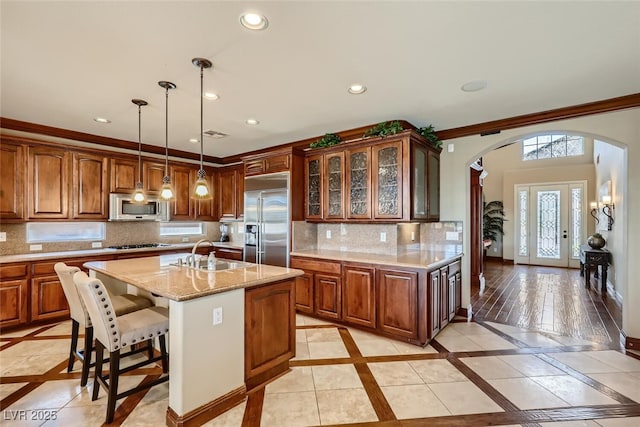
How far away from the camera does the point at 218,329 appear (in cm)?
218

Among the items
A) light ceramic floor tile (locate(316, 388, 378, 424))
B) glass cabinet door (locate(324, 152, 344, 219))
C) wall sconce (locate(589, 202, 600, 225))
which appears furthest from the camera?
wall sconce (locate(589, 202, 600, 225))

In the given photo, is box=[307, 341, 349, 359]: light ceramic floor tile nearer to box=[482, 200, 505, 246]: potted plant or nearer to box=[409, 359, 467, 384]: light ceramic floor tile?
box=[409, 359, 467, 384]: light ceramic floor tile

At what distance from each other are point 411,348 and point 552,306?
2.92 meters

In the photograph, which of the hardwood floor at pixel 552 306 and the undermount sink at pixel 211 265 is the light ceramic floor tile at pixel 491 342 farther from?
the undermount sink at pixel 211 265

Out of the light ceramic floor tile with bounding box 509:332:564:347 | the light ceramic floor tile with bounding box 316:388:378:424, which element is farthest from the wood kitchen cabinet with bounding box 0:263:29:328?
the light ceramic floor tile with bounding box 509:332:564:347

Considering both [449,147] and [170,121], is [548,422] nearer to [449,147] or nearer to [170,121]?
[449,147]

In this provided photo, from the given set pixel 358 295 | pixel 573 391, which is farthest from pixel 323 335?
pixel 573 391

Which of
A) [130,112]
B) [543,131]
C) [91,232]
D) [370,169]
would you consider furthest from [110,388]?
[543,131]

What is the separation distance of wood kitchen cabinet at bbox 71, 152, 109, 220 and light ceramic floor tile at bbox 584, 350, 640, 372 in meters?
6.28

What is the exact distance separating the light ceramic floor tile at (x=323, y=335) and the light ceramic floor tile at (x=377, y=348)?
11.3 inches

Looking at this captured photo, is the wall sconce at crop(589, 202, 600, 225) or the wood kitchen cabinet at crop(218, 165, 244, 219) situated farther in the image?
the wall sconce at crop(589, 202, 600, 225)

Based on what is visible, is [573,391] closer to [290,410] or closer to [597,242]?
[290,410]

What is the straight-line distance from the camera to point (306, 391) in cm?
244

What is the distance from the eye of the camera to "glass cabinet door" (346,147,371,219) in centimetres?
393
